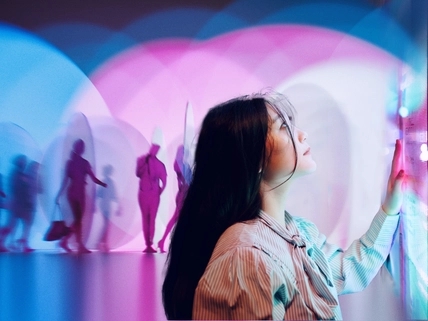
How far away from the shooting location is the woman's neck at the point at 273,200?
6.07 ft

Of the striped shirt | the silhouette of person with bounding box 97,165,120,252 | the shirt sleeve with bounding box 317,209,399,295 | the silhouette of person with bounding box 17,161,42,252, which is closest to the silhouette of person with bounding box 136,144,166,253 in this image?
the silhouette of person with bounding box 97,165,120,252

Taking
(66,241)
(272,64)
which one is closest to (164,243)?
(66,241)

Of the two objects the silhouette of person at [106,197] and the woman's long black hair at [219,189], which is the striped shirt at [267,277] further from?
the silhouette of person at [106,197]

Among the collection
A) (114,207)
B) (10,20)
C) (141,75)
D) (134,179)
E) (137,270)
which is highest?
(10,20)

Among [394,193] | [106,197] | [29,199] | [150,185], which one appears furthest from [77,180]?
[394,193]

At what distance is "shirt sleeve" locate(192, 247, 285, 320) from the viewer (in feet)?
5.14

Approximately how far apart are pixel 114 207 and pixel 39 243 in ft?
1.44

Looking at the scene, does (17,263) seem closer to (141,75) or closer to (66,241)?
(66,241)

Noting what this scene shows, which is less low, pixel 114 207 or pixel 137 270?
pixel 114 207

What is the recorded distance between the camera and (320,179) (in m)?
2.31

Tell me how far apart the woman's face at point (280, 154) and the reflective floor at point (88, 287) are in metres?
0.79

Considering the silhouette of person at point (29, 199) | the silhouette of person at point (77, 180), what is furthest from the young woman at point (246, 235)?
the silhouette of person at point (29, 199)

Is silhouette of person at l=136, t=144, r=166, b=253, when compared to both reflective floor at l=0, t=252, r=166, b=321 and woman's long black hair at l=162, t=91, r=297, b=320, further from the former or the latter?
woman's long black hair at l=162, t=91, r=297, b=320

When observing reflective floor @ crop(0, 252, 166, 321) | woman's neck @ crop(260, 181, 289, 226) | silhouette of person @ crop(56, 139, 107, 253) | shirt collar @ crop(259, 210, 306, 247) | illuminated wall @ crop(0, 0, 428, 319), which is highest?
illuminated wall @ crop(0, 0, 428, 319)
